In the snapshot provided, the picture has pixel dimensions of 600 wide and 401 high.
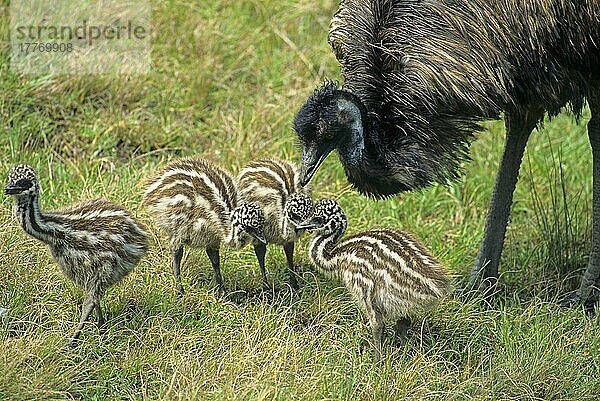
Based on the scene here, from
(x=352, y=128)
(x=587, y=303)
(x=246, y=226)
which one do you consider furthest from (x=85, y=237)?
(x=587, y=303)

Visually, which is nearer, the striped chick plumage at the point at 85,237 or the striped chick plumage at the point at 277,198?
the striped chick plumage at the point at 85,237

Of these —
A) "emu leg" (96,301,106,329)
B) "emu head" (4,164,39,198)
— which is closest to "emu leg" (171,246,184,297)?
"emu leg" (96,301,106,329)

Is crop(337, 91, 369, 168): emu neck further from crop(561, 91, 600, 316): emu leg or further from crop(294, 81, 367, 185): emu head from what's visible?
crop(561, 91, 600, 316): emu leg

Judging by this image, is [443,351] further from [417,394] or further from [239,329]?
[239,329]

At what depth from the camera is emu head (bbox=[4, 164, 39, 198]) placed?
490 cm

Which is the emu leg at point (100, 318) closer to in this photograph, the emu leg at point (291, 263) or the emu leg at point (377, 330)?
the emu leg at point (291, 263)

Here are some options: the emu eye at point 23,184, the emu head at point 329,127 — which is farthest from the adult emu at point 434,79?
the emu eye at point 23,184

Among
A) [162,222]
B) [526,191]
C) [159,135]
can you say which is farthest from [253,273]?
[526,191]

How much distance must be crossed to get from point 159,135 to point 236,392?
2904 mm

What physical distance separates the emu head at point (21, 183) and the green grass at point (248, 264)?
2.03 ft

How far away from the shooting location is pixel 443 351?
206 inches

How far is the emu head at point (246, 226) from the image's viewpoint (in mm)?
5297

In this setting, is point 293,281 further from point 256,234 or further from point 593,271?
point 593,271

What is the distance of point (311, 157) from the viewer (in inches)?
198
